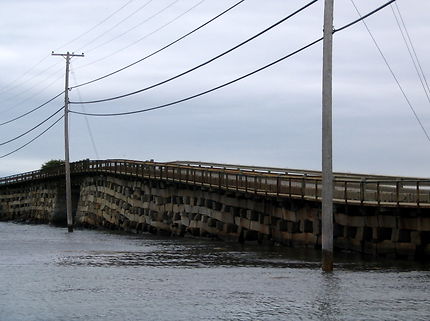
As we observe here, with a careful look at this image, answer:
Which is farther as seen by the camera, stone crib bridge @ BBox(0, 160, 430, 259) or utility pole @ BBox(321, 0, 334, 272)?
stone crib bridge @ BBox(0, 160, 430, 259)

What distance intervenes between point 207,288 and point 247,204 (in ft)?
97.7

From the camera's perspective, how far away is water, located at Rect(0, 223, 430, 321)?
2062 centimetres

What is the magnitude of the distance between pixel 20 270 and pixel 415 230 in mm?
17049

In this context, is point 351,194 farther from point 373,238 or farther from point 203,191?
point 203,191

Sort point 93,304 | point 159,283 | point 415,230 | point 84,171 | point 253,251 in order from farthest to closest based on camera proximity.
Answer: point 84,171, point 253,251, point 415,230, point 159,283, point 93,304

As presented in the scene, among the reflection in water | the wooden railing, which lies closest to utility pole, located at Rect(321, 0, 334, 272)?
the reflection in water

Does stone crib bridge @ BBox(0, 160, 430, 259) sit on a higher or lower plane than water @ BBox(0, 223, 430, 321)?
higher

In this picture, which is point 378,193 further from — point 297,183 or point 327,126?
point 327,126

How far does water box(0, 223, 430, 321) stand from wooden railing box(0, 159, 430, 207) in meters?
3.12

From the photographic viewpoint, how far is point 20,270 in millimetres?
32969

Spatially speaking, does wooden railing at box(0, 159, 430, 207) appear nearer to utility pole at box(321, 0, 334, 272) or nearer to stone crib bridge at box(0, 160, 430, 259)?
stone crib bridge at box(0, 160, 430, 259)

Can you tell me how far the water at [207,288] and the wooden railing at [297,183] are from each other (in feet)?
10.2

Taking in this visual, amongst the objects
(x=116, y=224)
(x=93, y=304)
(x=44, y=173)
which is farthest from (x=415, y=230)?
(x=44, y=173)

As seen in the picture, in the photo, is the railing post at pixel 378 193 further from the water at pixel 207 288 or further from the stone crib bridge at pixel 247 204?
the water at pixel 207 288
